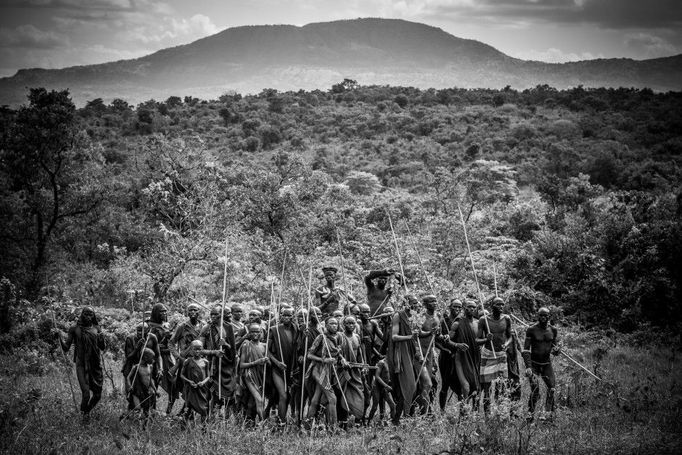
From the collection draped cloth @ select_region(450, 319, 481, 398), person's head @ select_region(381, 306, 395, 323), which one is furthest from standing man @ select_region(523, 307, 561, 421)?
person's head @ select_region(381, 306, 395, 323)

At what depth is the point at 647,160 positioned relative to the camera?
130 ft

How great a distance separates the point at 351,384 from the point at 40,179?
Answer: 1904 centimetres

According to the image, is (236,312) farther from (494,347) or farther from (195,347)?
(494,347)

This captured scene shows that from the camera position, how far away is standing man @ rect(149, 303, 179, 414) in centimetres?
1103

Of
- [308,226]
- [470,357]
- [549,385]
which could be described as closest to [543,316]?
[549,385]

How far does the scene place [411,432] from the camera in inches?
378

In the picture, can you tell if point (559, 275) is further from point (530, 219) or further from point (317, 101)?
point (317, 101)

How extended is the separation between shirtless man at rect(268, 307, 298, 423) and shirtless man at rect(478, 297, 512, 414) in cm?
334

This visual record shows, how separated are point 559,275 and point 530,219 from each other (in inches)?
269

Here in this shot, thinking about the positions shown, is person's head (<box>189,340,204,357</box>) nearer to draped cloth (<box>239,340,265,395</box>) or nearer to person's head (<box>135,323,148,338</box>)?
draped cloth (<box>239,340,265,395</box>)

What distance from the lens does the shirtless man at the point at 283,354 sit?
35.0 ft

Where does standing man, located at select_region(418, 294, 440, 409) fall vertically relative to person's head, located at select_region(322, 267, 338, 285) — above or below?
below

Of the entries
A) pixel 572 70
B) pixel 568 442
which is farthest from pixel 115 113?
pixel 572 70

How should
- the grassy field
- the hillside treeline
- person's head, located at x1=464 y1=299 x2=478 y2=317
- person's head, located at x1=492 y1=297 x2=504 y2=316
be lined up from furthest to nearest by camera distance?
the hillside treeline < person's head, located at x1=464 y1=299 x2=478 y2=317 < person's head, located at x1=492 y1=297 x2=504 y2=316 < the grassy field
